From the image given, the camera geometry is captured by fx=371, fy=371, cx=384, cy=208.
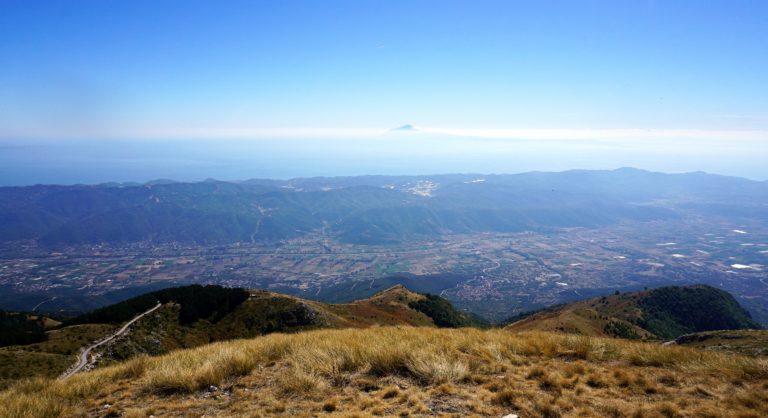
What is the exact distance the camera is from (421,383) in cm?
823

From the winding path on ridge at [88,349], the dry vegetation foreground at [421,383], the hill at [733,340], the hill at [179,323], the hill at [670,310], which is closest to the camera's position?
the dry vegetation foreground at [421,383]

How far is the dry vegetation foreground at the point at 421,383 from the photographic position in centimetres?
695

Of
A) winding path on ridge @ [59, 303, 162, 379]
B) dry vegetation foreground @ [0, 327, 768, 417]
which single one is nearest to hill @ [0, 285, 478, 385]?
winding path on ridge @ [59, 303, 162, 379]

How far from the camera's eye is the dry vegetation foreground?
6.95 meters

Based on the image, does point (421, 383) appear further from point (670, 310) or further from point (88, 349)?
point (670, 310)

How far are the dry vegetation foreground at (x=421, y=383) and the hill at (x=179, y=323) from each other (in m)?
15.8

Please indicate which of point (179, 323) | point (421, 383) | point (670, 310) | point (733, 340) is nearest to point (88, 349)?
point (179, 323)

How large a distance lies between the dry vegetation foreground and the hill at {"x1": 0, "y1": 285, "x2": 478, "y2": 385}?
15766mm

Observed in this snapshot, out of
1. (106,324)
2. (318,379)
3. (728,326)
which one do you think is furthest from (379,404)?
(728,326)

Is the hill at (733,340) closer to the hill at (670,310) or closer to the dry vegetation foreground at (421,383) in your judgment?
the dry vegetation foreground at (421,383)

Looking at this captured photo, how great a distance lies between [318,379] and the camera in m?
8.30

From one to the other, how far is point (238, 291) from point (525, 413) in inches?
1703

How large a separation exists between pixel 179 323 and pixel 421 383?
35667mm

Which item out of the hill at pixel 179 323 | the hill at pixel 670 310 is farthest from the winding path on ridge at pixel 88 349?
the hill at pixel 670 310
